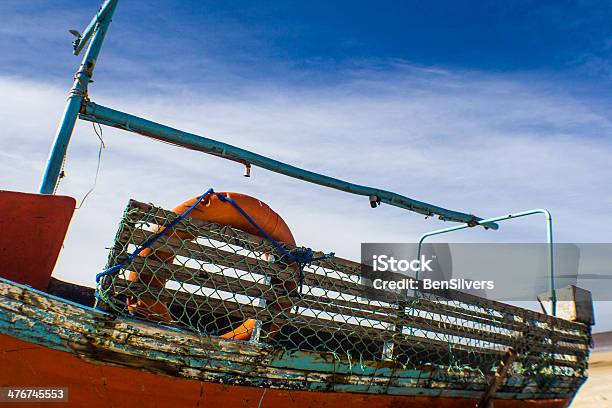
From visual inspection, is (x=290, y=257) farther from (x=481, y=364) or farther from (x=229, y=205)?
(x=481, y=364)

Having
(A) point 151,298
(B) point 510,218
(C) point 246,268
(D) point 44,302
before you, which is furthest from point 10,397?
(B) point 510,218

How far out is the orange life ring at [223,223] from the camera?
9.07ft

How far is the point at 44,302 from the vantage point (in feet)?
7.68

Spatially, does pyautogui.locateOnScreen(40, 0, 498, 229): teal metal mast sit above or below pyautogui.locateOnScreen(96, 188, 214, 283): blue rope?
above

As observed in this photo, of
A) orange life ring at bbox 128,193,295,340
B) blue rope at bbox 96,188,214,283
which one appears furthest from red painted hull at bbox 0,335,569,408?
Result: blue rope at bbox 96,188,214,283

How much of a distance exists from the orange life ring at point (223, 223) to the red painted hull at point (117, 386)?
403mm

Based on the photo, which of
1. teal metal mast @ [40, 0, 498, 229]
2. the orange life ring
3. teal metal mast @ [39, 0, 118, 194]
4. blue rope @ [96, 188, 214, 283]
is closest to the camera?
blue rope @ [96, 188, 214, 283]

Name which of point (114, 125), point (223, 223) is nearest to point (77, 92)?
point (114, 125)

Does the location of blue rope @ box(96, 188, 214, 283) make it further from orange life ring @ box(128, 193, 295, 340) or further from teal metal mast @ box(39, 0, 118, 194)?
teal metal mast @ box(39, 0, 118, 194)

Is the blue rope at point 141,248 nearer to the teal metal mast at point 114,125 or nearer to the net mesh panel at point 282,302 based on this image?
the net mesh panel at point 282,302

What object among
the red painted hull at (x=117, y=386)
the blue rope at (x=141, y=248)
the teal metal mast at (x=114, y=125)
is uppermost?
the teal metal mast at (x=114, y=125)

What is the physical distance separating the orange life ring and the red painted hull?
0.40 m

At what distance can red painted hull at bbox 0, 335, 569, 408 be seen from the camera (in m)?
2.37

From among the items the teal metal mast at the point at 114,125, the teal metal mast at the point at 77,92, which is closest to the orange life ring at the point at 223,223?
the teal metal mast at the point at 77,92
